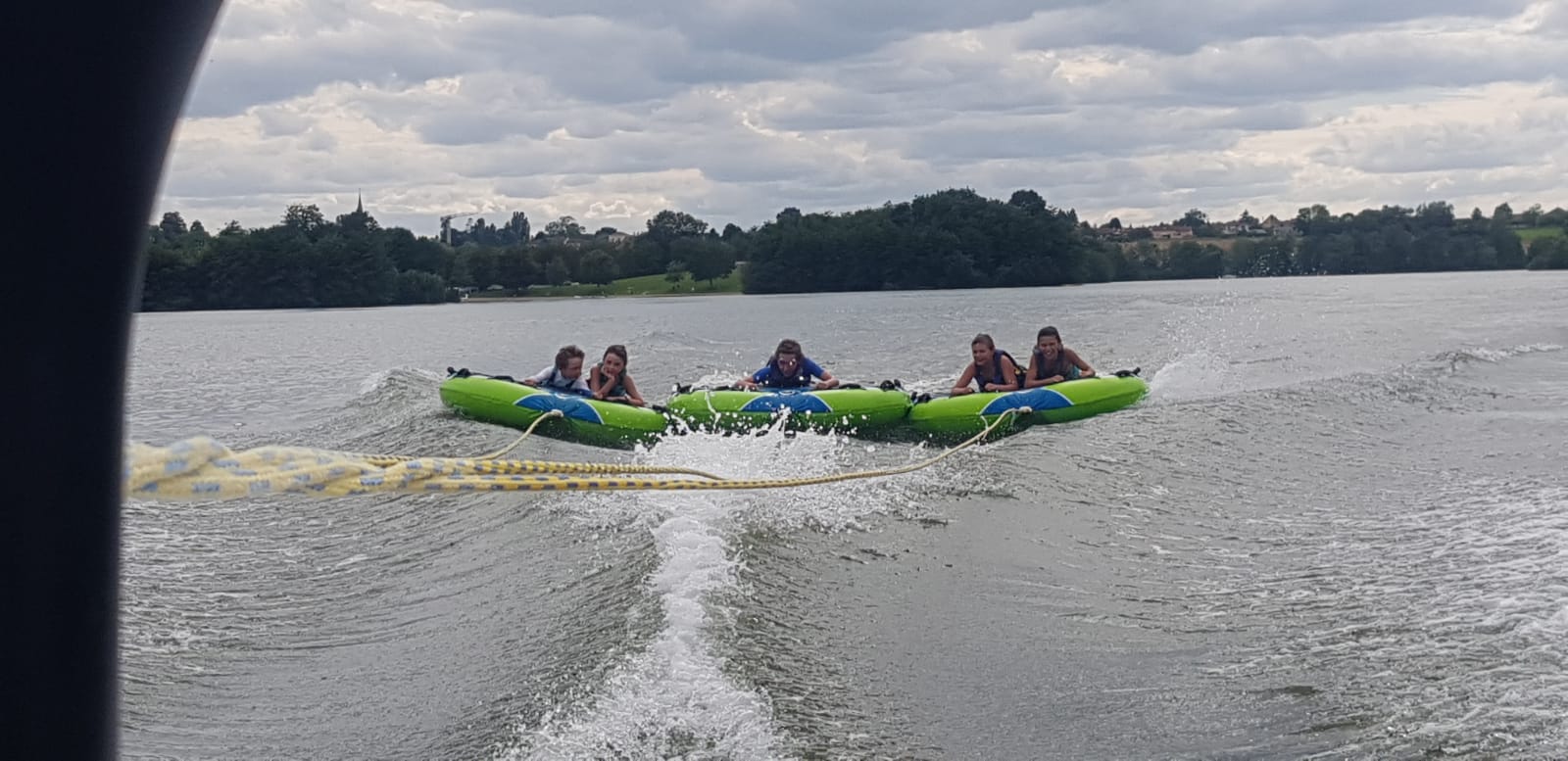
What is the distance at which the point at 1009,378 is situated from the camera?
14656 mm

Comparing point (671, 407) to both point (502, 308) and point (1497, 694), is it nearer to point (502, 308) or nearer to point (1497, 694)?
point (1497, 694)

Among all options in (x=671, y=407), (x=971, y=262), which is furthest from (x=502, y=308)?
(x=671, y=407)

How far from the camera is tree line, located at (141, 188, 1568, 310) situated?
6353 cm

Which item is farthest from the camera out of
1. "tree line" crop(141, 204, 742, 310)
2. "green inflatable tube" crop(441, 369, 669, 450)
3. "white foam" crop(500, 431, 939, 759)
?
"tree line" crop(141, 204, 742, 310)

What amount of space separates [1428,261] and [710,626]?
88.5 m

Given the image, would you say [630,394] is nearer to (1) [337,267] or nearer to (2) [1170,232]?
(1) [337,267]

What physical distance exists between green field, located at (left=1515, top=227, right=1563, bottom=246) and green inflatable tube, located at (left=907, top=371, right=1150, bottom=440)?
81927 mm

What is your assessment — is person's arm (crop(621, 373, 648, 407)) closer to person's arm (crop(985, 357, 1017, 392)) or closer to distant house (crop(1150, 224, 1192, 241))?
person's arm (crop(985, 357, 1017, 392))

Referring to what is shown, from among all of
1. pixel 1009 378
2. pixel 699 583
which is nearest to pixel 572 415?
pixel 1009 378

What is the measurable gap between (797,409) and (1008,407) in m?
2.17

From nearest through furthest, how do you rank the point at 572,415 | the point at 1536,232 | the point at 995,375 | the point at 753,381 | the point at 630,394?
the point at 572,415 → the point at 630,394 → the point at 753,381 → the point at 995,375 → the point at 1536,232

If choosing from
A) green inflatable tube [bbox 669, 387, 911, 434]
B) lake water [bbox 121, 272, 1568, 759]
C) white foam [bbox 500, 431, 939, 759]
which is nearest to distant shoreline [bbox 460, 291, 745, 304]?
lake water [bbox 121, 272, 1568, 759]

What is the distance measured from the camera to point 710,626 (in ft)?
19.2

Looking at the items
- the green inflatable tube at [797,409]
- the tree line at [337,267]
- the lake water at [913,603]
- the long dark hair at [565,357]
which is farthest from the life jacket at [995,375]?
the tree line at [337,267]
